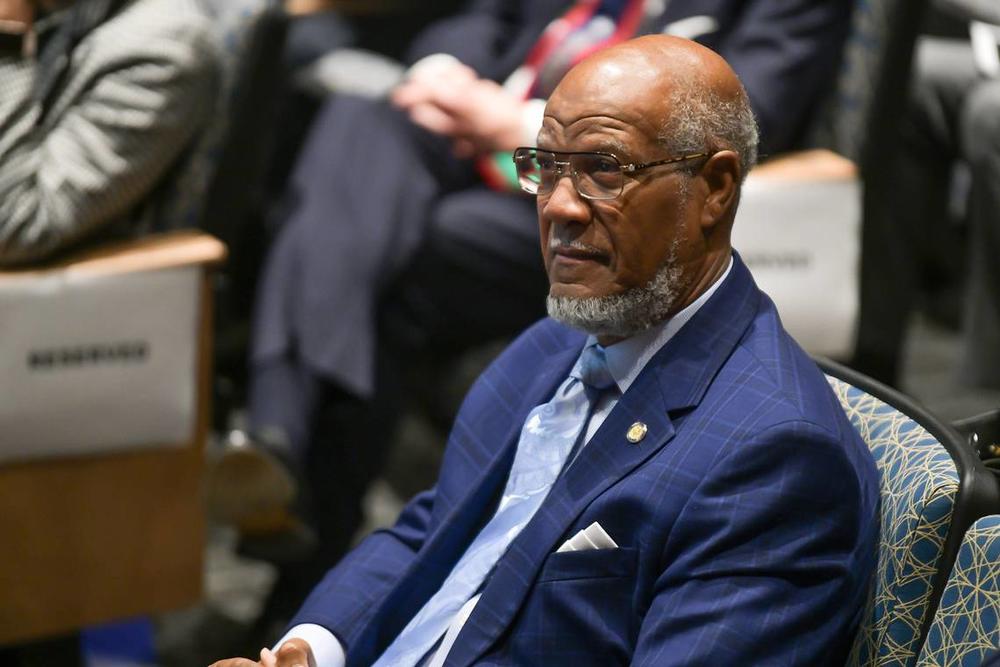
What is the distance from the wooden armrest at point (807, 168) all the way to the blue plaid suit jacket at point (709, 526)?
1040 mm

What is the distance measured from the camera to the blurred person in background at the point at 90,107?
221cm

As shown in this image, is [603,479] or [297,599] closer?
[603,479]

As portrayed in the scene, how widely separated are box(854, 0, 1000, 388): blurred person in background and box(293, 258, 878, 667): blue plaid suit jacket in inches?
42.5

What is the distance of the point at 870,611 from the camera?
4.10ft

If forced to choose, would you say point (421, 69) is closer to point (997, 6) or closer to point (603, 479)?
point (997, 6)

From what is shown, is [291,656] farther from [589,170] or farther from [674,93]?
[674,93]

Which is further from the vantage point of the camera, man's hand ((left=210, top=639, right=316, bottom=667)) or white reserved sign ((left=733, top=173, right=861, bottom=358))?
white reserved sign ((left=733, top=173, right=861, bottom=358))

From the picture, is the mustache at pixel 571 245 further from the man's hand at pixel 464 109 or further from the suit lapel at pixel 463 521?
the man's hand at pixel 464 109

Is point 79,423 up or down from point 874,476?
down

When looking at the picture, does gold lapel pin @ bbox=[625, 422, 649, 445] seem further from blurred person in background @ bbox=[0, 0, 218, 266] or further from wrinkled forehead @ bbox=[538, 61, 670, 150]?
blurred person in background @ bbox=[0, 0, 218, 266]

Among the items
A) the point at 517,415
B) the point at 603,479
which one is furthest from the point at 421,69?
the point at 603,479

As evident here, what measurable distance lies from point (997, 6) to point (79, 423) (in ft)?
4.91

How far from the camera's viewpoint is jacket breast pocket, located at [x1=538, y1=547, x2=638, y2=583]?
1250 millimetres

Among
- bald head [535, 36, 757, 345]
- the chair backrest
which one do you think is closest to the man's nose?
bald head [535, 36, 757, 345]
